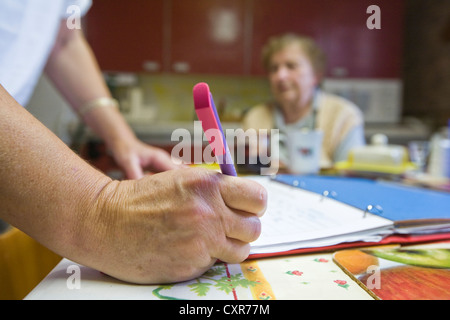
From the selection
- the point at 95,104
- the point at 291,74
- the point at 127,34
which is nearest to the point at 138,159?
the point at 95,104

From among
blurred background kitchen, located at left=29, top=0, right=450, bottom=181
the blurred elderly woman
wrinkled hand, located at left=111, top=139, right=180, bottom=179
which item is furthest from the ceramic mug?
blurred background kitchen, located at left=29, top=0, right=450, bottom=181

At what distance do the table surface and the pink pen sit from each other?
0.39ft

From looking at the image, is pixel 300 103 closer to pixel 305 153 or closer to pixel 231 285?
pixel 305 153

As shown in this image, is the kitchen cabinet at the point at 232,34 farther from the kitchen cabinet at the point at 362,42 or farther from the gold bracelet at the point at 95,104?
the gold bracelet at the point at 95,104

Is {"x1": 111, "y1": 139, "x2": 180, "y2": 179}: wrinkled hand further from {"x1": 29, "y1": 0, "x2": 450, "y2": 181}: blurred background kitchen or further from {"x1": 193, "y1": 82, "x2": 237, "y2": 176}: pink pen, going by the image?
{"x1": 29, "y1": 0, "x2": 450, "y2": 181}: blurred background kitchen

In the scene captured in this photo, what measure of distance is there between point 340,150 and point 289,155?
2.66 ft

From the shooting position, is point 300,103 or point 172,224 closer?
point 172,224

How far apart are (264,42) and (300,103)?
4.15ft

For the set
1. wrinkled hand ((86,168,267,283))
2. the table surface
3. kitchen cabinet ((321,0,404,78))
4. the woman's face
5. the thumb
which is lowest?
the table surface

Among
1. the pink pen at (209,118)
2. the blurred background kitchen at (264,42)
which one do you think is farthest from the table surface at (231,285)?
the blurred background kitchen at (264,42)

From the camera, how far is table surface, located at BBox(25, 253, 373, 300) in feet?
0.98

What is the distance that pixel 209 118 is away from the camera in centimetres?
29

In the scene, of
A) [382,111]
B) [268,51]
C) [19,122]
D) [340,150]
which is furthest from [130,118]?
[19,122]
